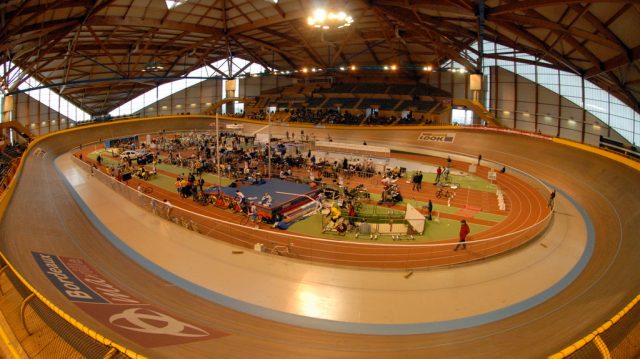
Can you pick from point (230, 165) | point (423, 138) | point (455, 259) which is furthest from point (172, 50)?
point (455, 259)

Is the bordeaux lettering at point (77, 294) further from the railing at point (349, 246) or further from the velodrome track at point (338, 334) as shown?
the railing at point (349, 246)

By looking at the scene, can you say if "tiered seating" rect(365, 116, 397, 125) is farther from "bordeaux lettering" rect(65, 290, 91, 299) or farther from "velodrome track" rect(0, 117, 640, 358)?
"bordeaux lettering" rect(65, 290, 91, 299)

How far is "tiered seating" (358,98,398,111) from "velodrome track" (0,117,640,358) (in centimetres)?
3174

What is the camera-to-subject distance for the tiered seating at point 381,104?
4766 centimetres

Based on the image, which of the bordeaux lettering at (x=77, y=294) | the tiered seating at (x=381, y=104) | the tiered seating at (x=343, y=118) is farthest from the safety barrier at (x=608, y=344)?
the tiered seating at (x=381, y=104)

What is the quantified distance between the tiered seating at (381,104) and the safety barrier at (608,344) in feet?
146

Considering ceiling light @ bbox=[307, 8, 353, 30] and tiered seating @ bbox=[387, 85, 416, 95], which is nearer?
ceiling light @ bbox=[307, 8, 353, 30]

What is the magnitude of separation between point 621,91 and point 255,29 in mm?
33159

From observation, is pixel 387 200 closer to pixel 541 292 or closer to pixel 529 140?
pixel 541 292

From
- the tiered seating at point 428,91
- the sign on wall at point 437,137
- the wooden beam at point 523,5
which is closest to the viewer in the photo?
the wooden beam at point 523,5

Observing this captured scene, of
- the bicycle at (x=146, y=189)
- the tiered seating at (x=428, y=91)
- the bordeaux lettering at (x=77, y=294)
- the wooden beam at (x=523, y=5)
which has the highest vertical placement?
the tiered seating at (x=428, y=91)

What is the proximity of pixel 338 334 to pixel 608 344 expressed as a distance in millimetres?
3854

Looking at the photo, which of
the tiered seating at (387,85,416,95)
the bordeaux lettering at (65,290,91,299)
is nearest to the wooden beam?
the bordeaux lettering at (65,290,91,299)

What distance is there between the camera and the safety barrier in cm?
373
